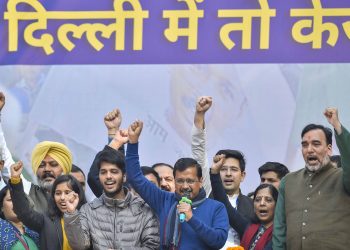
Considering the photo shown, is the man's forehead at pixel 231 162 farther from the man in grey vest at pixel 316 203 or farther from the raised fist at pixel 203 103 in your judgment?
the man in grey vest at pixel 316 203

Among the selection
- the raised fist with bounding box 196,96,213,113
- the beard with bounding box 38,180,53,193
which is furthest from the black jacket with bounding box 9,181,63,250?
the raised fist with bounding box 196,96,213,113

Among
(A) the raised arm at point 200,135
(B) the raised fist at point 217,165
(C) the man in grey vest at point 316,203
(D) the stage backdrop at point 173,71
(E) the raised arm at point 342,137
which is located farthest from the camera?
(D) the stage backdrop at point 173,71

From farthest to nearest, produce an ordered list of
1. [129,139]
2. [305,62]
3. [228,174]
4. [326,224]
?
[305,62] < [228,174] < [129,139] < [326,224]

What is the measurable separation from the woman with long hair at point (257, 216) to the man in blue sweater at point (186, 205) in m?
0.26

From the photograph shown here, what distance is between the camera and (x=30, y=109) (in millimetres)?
9461

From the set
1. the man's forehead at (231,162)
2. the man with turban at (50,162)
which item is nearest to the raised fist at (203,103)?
the man's forehead at (231,162)

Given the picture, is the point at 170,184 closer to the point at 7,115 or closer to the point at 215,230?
the point at 215,230

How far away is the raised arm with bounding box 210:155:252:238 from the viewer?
730 cm

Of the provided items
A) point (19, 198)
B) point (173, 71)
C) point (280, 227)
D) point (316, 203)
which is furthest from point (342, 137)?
point (173, 71)

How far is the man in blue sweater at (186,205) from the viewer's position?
680 cm

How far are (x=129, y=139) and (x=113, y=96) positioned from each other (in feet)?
7.67

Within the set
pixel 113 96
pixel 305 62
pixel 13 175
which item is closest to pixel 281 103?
pixel 305 62

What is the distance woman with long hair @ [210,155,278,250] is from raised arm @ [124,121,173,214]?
380 millimetres

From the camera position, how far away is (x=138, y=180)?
23.2ft
